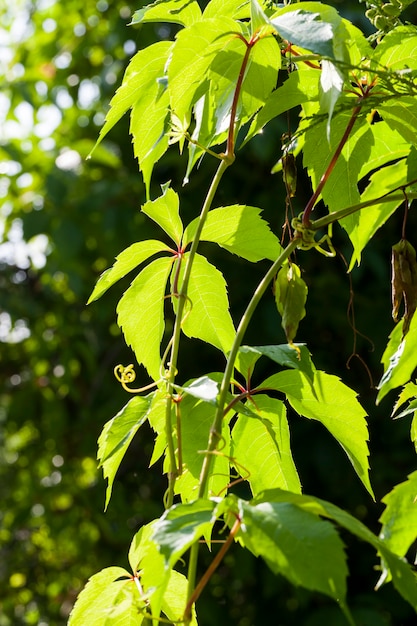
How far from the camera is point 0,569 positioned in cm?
264

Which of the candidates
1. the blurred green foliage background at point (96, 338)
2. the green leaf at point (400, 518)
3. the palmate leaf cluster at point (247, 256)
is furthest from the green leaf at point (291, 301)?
the blurred green foliage background at point (96, 338)

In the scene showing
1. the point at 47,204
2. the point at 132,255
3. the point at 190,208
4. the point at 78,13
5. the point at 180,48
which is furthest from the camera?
the point at 78,13

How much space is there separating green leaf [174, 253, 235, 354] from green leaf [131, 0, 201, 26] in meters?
0.16

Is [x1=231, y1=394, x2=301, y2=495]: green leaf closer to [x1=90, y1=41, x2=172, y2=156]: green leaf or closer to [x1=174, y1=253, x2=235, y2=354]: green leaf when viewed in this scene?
[x1=174, y1=253, x2=235, y2=354]: green leaf

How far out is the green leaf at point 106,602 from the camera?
19.2 inches

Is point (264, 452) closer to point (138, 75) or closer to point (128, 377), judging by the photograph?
point (128, 377)

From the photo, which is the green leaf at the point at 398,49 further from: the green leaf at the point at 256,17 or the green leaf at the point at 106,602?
the green leaf at the point at 106,602

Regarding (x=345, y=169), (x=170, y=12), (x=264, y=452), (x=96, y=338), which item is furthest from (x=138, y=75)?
(x=96, y=338)

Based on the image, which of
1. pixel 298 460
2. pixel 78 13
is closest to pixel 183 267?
pixel 298 460

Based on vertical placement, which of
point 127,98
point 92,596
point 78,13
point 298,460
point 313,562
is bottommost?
point 298,460

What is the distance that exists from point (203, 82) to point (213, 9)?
0.21 ft

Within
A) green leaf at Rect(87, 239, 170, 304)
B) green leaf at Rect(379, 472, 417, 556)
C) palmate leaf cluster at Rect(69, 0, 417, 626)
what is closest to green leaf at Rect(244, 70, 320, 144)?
palmate leaf cluster at Rect(69, 0, 417, 626)

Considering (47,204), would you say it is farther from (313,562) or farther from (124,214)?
(313,562)

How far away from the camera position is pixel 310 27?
39 cm
